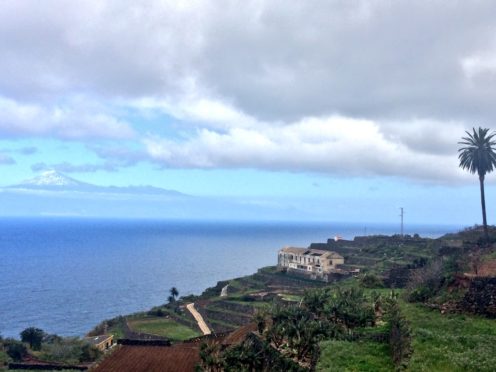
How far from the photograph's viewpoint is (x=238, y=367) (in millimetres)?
24859

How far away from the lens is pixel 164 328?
63.2 meters

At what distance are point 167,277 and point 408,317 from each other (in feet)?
404

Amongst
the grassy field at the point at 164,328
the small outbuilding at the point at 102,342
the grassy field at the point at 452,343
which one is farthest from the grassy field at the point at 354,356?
the grassy field at the point at 164,328

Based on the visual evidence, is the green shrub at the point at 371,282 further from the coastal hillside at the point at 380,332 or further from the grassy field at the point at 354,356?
the grassy field at the point at 354,356

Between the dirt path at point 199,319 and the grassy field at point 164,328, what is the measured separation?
143cm

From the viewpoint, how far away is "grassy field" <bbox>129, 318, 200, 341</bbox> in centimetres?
5859

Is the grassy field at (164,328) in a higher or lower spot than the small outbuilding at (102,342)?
lower

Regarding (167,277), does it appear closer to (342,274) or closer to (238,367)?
(342,274)

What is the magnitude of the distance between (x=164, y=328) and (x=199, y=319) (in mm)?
6053

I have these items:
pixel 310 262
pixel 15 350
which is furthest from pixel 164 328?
pixel 310 262

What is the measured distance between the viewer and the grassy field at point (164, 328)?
58.6 meters

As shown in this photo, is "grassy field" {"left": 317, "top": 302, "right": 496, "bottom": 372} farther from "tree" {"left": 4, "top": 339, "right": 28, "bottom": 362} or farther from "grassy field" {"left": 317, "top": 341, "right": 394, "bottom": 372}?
"tree" {"left": 4, "top": 339, "right": 28, "bottom": 362}

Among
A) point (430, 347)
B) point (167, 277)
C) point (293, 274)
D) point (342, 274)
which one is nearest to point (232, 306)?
point (342, 274)

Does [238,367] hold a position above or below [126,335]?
above
